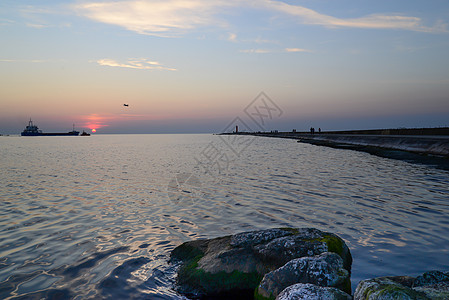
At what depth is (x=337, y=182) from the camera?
56.8 feet

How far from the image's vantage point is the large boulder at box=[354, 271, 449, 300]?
343cm

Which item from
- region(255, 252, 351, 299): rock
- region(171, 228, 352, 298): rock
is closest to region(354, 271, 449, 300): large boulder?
region(255, 252, 351, 299): rock

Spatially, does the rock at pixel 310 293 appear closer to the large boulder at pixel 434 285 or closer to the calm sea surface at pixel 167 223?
the large boulder at pixel 434 285

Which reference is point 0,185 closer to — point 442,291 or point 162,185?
point 162,185

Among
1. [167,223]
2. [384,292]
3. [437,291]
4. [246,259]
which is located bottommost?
[167,223]

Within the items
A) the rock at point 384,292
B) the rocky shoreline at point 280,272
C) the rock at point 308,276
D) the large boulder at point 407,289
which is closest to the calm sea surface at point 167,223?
the rocky shoreline at point 280,272

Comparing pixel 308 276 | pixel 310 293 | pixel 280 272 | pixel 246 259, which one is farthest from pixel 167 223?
pixel 310 293

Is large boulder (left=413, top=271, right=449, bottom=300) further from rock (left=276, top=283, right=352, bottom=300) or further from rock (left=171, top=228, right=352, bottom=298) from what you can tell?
rock (left=171, top=228, right=352, bottom=298)

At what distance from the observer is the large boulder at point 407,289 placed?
343cm

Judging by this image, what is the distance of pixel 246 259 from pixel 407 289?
2.72 m

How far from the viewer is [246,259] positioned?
559 centimetres

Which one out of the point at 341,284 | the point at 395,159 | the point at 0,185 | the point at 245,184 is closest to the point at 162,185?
the point at 245,184

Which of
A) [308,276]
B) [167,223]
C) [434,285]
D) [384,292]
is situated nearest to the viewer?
[384,292]

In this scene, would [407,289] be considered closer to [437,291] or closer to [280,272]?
[437,291]
